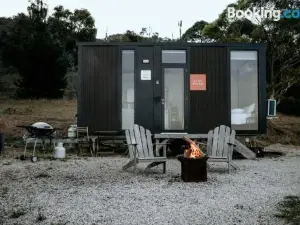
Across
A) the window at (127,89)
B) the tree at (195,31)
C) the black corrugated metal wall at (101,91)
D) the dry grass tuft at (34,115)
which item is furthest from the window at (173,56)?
the tree at (195,31)

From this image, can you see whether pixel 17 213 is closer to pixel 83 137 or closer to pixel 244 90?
pixel 83 137

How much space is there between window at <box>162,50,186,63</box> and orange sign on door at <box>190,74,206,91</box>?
49 cm

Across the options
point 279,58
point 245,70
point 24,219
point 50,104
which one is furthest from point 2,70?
point 24,219

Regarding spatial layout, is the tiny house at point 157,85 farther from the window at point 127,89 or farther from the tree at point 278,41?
the tree at point 278,41

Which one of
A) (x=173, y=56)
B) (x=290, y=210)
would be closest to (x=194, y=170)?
(x=290, y=210)

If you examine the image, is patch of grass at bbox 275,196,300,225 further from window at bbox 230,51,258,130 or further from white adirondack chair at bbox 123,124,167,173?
window at bbox 230,51,258,130

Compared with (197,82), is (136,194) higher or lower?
lower

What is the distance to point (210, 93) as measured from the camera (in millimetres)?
10398

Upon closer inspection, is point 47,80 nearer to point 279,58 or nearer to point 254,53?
point 279,58

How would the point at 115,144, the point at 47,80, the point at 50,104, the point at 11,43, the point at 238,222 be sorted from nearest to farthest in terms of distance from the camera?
1. the point at 238,222
2. the point at 115,144
3. the point at 50,104
4. the point at 47,80
5. the point at 11,43

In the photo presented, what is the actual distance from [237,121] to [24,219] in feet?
24.3

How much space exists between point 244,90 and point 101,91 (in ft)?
12.0

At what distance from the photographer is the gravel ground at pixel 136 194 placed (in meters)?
4.09

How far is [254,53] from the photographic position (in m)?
10.4
